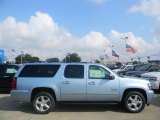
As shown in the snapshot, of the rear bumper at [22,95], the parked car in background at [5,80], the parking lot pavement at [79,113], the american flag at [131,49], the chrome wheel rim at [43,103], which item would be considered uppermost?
the american flag at [131,49]

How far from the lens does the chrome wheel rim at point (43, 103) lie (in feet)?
36.0

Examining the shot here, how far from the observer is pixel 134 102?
11.1 m

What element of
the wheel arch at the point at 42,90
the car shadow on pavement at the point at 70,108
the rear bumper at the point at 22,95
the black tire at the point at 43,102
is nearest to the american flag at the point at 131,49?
the car shadow on pavement at the point at 70,108

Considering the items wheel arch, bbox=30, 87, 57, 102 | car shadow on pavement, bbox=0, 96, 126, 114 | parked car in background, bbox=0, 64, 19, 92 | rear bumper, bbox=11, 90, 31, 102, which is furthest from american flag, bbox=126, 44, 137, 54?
rear bumper, bbox=11, 90, 31, 102

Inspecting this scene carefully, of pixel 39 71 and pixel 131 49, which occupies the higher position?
pixel 131 49

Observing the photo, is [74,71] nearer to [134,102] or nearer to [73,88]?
[73,88]

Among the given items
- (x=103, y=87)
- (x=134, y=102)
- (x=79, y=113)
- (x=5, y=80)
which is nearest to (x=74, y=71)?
(x=103, y=87)

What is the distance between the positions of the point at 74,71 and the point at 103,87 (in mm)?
1170

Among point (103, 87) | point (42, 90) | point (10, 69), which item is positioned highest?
point (10, 69)

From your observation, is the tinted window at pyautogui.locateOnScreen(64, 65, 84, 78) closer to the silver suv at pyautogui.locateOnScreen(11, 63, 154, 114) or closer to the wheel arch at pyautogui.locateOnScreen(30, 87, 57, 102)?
the silver suv at pyautogui.locateOnScreen(11, 63, 154, 114)

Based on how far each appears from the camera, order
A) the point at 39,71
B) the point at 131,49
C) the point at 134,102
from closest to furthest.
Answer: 1. the point at 134,102
2. the point at 39,71
3. the point at 131,49

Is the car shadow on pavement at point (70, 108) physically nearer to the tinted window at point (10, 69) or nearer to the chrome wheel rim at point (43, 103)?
the chrome wheel rim at point (43, 103)

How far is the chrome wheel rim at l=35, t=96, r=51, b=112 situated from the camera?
36.0 ft

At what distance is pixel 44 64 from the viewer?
37.3 feet
